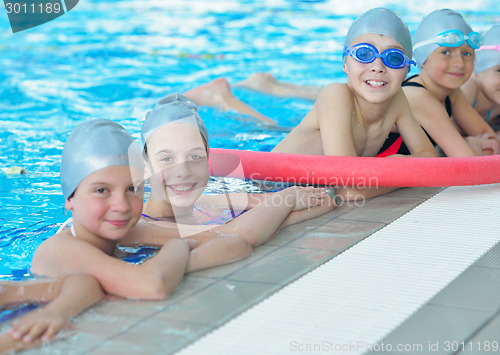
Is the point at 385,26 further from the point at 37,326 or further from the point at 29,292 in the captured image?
the point at 37,326

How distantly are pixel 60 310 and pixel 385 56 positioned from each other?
2710 mm

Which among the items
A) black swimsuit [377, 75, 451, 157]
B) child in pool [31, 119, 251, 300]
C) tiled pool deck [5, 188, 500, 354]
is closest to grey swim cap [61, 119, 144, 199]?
child in pool [31, 119, 251, 300]

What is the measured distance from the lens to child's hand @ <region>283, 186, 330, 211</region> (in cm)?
385

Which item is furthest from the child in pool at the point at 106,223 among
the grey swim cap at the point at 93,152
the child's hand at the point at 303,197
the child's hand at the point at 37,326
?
the child's hand at the point at 303,197

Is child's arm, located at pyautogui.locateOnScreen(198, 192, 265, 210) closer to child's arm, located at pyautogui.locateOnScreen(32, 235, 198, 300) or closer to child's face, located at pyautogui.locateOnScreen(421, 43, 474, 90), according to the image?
child's arm, located at pyautogui.locateOnScreen(32, 235, 198, 300)

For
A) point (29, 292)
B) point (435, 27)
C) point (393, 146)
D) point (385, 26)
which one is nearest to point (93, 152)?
point (29, 292)

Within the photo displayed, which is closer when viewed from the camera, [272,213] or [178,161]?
[178,161]

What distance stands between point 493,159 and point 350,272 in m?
1.73

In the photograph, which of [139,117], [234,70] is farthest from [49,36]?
[139,117]

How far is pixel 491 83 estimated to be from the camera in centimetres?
588

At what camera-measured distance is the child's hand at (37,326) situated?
2357 millimetres

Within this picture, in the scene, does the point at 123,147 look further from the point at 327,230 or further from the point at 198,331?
the point at 327,230

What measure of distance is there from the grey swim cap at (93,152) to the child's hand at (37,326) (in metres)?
0.68

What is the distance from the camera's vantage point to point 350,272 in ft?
9.88
